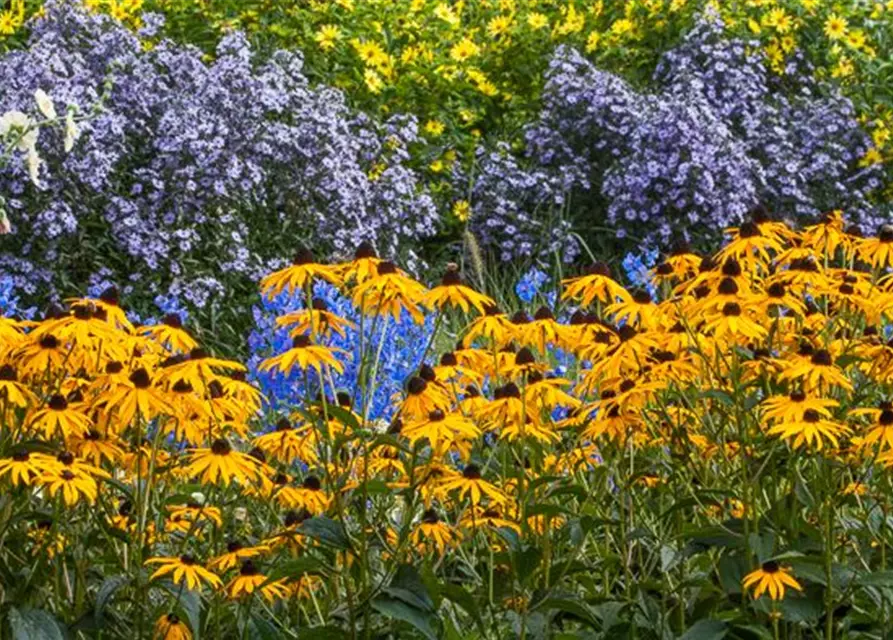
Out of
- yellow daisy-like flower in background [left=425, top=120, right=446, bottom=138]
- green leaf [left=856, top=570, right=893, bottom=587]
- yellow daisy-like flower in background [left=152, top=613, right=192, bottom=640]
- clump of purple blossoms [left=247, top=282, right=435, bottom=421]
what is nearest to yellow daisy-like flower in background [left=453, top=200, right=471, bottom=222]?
yellow daisy-like flower in background [left=425, top=120, right=446, bottom=138]

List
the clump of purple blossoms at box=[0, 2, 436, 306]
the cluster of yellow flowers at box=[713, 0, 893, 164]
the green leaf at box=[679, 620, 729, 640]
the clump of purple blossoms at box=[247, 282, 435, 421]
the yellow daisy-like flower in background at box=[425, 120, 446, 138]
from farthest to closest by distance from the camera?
1. the cluster of yellow flowers at box=[713, 0, 893, 164]
2. the yellow daisy-like flower in background at box=[425, 120, 446, 138]
3. the clump of purple blossoms at box=[0, 2, 436, 306]
4. the clump of purple blossoms at box=[247, 282, 435, 421]
5. the green leaf at box=[679, 620, 729, 640]

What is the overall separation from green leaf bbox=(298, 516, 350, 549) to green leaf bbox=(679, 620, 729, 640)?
0.50 m

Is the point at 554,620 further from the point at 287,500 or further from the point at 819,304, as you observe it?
the point at 819,304

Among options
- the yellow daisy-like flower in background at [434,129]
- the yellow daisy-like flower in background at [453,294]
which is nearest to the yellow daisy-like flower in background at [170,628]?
the yellow daisy-like flower in background at [453,294]

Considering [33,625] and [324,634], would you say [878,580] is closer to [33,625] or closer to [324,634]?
[324,634]

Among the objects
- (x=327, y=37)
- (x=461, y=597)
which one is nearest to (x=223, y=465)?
(x=461, y=597)

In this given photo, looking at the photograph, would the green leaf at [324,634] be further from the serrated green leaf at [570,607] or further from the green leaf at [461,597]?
the serrated green leaf at [570,607]

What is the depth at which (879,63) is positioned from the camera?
7945 mm

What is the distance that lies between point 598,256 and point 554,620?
4.53 metres

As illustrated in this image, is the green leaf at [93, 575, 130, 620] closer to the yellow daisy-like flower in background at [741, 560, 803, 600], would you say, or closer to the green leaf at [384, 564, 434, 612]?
the green leaf at [384, 564, 434, 612]

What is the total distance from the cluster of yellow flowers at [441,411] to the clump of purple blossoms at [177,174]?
109 inches

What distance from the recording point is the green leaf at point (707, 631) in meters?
2.47

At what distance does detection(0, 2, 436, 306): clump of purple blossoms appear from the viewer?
5.71 metres

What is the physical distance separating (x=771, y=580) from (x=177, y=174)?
3.65 meters
